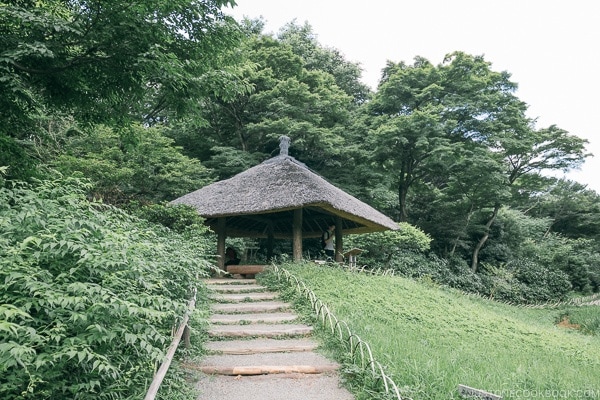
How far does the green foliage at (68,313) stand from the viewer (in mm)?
2609

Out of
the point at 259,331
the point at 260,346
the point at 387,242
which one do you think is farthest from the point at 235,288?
the point at 387,242

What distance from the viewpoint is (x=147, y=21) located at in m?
5.66

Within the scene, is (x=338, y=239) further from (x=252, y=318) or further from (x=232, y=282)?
(x=252, y=318)

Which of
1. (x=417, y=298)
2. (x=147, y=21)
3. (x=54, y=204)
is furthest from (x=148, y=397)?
(x=417, y=298)

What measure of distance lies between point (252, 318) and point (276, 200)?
3.80m

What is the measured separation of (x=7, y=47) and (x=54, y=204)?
268 cm

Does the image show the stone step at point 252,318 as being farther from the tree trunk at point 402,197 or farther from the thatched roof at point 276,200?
the tree trunk at point 402,197

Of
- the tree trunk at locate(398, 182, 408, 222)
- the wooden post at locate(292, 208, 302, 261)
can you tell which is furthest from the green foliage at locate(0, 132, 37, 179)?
the tree trunk at locate(398, 182, 408, 222)

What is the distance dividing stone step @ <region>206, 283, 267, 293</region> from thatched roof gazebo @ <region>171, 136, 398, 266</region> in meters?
1.92

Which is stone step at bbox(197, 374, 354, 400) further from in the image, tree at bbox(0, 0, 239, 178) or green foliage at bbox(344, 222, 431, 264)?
green foliage at bbox(344, 222, 431, 264)

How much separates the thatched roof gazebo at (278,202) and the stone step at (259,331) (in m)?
3.83

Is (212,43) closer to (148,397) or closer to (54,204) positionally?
(54,204)

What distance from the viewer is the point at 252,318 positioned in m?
7.27

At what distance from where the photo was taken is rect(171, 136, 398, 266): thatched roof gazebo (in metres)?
10.3
